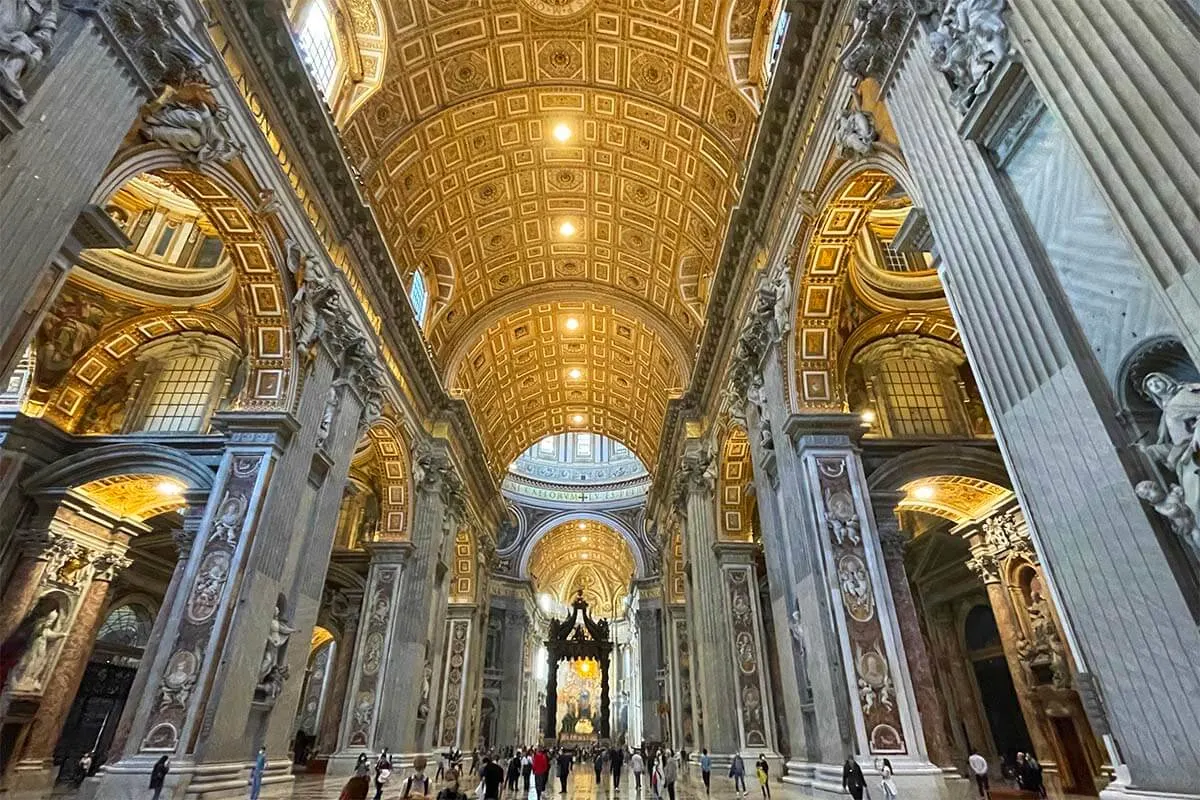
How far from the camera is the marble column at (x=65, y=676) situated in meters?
11.7

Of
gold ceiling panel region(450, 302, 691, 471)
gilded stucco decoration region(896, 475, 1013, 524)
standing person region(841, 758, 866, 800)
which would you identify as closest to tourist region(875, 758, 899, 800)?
standing person region(841, 758, 866, 800)

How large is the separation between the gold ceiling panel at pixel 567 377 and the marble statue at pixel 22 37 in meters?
15.7

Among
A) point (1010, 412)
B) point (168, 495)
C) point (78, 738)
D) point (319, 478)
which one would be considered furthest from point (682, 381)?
point (78, 738)

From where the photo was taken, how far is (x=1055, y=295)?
4359 mm

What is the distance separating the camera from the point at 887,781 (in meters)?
7.20

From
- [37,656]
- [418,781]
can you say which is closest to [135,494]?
[37,656]

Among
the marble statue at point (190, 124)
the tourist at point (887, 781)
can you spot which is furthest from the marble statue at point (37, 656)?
the tourist at point (887, 781)

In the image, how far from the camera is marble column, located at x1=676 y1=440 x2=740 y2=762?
1565 cm

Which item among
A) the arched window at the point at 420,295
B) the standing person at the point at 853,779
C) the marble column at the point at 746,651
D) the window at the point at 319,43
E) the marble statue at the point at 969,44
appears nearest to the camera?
the marble statue at the point at 969,44

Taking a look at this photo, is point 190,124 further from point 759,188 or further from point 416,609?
point 416,609

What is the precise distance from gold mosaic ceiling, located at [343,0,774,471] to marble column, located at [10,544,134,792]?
976cm

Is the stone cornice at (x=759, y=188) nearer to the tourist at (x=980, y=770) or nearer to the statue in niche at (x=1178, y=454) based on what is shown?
the statue in niche at (x=1178, y=454)

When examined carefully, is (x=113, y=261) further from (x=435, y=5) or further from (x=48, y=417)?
(x=435, y=5)

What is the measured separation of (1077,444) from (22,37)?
843 centimetres
